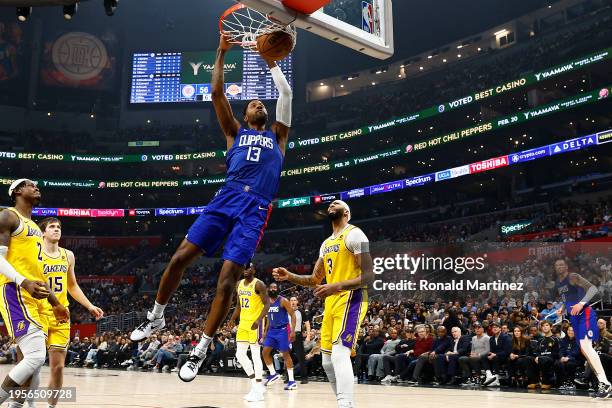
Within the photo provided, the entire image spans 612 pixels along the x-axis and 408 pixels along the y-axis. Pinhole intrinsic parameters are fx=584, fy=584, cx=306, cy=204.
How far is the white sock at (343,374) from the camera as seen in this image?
17.7 feet

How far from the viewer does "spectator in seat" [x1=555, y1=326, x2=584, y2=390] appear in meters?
11.0

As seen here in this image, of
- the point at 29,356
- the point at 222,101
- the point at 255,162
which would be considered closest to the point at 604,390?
the point at 255,162

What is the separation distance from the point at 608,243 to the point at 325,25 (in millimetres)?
18815

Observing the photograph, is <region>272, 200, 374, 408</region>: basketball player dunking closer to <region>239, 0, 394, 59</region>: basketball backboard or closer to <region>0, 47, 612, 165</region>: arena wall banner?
<region>239, 0, 394, 59</region>: basketball backboard


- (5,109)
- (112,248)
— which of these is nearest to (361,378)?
(112,248)

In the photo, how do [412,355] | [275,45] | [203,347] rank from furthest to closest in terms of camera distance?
[412,355]
[275,45]
[203,347]

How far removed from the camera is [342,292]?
19.0 feet

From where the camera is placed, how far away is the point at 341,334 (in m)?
5.66

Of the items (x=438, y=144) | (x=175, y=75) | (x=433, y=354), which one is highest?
(x=175, y=75)

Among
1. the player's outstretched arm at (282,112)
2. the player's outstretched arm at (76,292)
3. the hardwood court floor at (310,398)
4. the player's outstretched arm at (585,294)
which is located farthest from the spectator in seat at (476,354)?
the player's outstretched arm at (282,112)

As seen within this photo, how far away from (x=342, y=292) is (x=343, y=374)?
2.60 feet

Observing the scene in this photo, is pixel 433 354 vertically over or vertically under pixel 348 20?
under

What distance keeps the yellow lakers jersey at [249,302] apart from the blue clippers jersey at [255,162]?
19.1 feet

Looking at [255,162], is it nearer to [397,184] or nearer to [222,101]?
[222,101]
